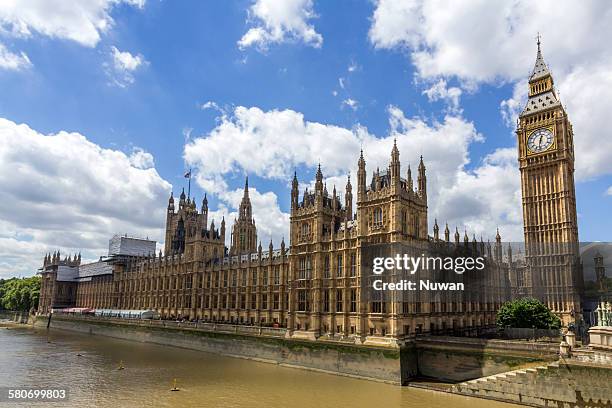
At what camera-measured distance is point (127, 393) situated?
49.2 meters

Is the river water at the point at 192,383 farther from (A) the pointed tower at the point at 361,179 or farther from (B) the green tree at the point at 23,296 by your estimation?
(B) the green tree at the point at 23,296

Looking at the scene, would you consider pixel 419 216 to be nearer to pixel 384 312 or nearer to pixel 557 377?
pixel 384 312

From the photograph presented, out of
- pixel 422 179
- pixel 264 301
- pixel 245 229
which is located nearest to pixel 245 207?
pixel 245 229

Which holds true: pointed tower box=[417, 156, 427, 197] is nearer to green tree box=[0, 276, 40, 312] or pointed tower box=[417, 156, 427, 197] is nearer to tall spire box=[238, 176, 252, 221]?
tall spire box=[238, 176, 252, 221]

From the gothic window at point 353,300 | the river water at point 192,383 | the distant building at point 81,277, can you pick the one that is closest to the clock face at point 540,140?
the gothic window at point 353,300

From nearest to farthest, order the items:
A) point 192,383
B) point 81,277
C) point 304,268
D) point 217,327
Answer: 1. point 192,383
2. point 304,268
3. point 217,327
4. point 81,277

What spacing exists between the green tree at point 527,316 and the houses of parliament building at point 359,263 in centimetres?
867

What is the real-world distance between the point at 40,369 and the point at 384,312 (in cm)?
4929

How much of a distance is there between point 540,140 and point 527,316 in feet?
173

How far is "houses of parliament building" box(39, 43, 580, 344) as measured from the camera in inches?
2549

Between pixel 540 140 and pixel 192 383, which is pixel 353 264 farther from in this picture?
pixel 540 140

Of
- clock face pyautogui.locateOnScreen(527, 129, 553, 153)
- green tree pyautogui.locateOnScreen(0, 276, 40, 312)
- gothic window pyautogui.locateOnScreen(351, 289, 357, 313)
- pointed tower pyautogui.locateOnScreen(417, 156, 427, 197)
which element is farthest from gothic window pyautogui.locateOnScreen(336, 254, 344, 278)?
green tree pyautogui.locateOnScreen(0, 276, 40, 312)

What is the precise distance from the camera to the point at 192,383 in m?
54.3

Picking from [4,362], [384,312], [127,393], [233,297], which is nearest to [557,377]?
[384,312]
